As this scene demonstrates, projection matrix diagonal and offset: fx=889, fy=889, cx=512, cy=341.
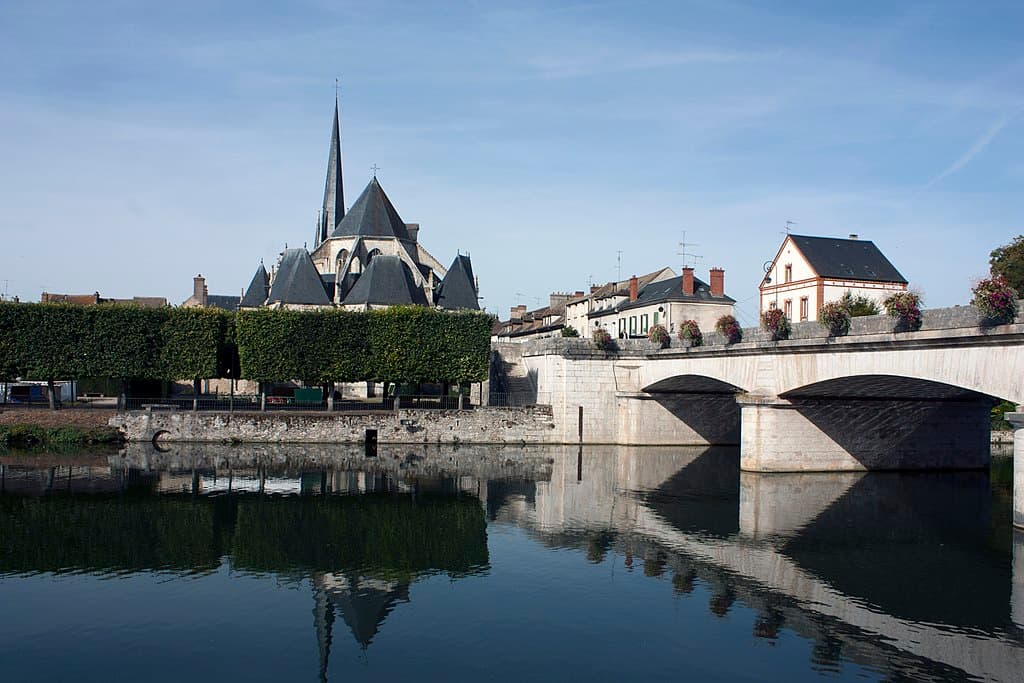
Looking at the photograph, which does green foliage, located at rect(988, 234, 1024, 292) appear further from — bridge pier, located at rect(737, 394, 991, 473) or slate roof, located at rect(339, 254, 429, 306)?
slate roof, located at rect(339, 254, 429, 306)

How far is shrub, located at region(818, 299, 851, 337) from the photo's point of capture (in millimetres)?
25672

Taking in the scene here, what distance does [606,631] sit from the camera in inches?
541

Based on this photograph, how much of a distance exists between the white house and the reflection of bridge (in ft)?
67.8

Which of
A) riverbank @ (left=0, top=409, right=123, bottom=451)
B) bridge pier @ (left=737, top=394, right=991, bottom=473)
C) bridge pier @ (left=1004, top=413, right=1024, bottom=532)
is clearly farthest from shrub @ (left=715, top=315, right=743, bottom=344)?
riverbank @ (left=0, top=409, right=123, bottom=451)

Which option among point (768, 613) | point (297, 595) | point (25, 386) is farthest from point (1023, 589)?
point (25, 386)

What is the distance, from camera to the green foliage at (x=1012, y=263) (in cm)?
4481

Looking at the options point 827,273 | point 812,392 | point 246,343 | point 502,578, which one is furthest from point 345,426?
point 827,273

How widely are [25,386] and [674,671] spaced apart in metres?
53.0

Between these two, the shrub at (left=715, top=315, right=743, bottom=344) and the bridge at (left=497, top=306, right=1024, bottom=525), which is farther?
the shrub at (left=715, top=315, right=743, bottom=344)

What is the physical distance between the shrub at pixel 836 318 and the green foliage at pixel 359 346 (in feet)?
65.5

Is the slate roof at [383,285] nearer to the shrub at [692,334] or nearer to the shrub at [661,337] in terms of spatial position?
the shrub at [661,337]

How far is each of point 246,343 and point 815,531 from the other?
92.7 ft

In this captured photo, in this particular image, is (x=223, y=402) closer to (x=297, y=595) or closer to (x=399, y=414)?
(x=399, y=414)

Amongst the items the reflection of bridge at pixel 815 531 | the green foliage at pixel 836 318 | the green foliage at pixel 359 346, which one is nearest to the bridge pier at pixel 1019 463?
the reflection of bridge at pixel 815 531
